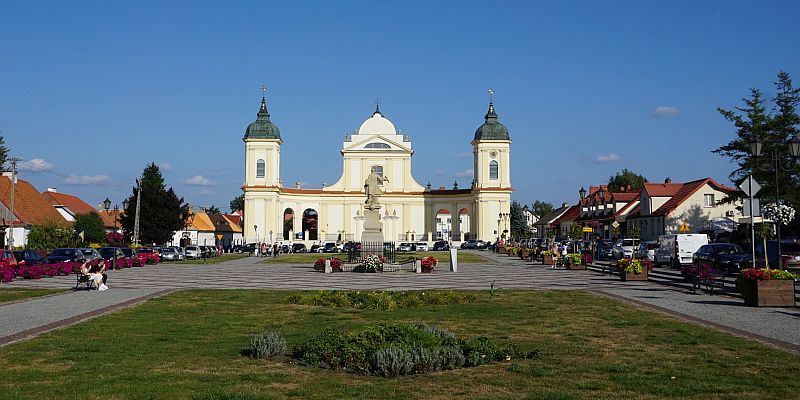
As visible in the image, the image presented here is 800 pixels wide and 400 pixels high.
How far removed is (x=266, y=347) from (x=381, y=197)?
108 meters

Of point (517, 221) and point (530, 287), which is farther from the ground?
point (517, 221)

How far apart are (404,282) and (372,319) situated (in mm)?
15197

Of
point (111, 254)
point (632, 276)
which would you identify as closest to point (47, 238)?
point (111, 254)

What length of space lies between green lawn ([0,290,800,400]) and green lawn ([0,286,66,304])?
8.31 metres

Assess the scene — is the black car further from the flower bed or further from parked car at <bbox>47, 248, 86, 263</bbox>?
the flower bed

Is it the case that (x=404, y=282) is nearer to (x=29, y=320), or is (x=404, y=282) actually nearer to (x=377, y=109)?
(x=29, y=320)

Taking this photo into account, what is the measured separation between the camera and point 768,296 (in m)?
18.9

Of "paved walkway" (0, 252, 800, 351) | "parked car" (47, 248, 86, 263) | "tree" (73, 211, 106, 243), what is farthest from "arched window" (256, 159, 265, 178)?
"paved walkway" (0, 252, 800, 351)

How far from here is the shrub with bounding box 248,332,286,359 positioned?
1094 cm

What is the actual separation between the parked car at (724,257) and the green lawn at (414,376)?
16150mm

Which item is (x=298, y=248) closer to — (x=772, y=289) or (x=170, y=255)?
(x=170, y=255)

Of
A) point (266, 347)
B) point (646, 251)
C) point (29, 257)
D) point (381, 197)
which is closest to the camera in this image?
point (266, 347)

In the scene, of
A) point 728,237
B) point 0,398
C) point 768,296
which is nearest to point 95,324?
point 0,398

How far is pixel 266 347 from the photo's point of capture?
11.0 metres
